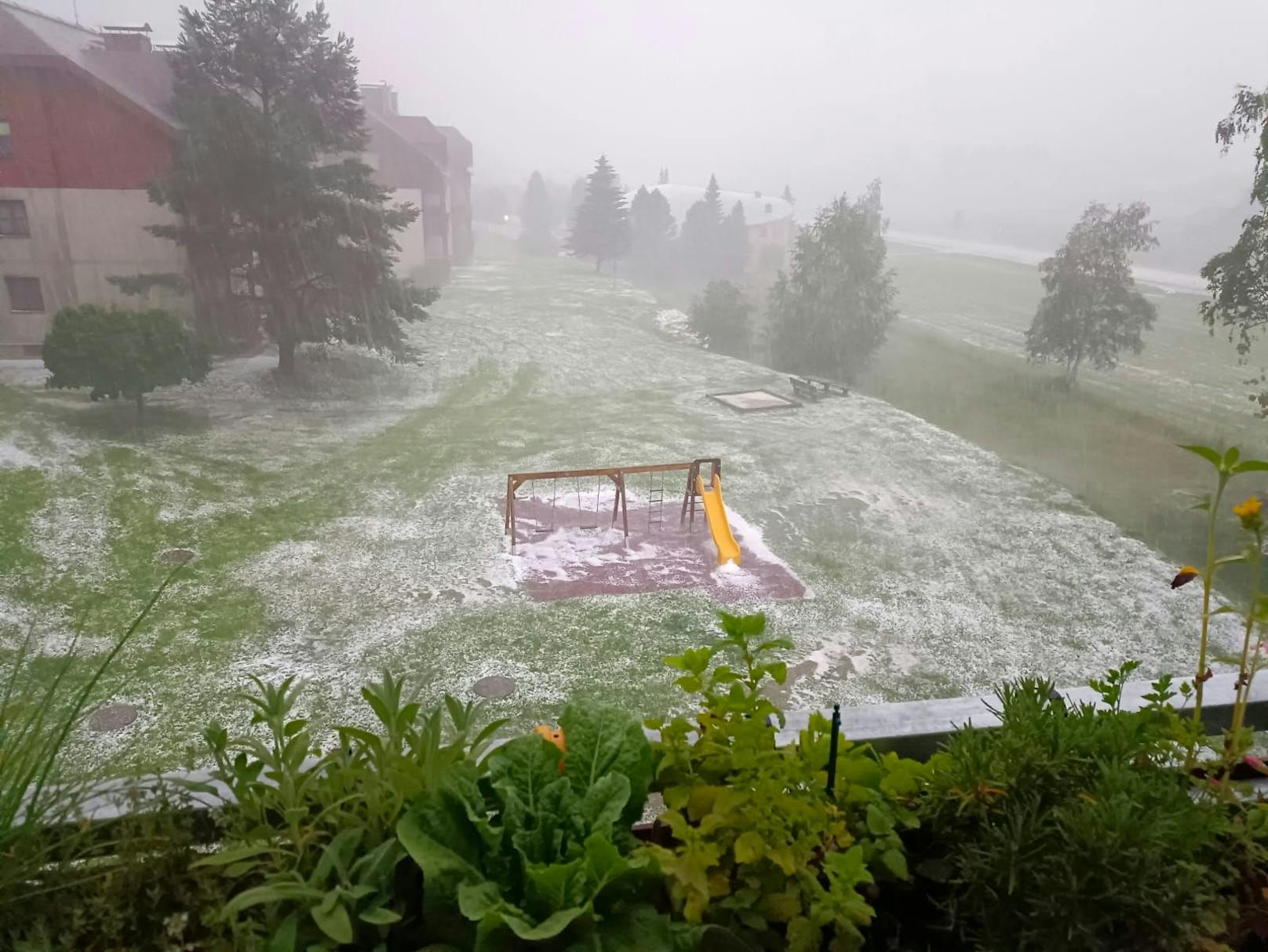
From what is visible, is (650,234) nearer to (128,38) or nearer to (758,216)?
(758,216)

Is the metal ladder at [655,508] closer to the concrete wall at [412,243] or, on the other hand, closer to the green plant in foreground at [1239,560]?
the green plant in foreground at [1239,560]

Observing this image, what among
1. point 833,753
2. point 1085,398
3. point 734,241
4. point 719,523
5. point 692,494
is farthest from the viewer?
point 734,241

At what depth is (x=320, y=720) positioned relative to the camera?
400cm

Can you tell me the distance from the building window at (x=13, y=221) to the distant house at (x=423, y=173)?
7.11 metres

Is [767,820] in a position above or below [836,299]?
above

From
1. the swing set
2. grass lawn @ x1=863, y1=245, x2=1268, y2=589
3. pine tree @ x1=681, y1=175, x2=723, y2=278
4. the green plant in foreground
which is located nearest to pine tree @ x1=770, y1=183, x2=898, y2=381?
grass lawn @ x1=863, y1=245, x2=1268, y2=589

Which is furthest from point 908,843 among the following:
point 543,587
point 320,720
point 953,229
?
point 953,229

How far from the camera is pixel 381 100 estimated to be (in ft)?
61.1

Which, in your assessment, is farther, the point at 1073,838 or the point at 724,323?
the point at 724,323

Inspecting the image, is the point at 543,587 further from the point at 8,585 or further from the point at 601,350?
the point at 601,350

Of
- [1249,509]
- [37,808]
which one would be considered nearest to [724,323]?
[1249,509]

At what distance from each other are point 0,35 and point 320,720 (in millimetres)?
9094

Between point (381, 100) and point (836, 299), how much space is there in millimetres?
11771

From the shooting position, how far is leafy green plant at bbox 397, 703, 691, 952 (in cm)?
63
